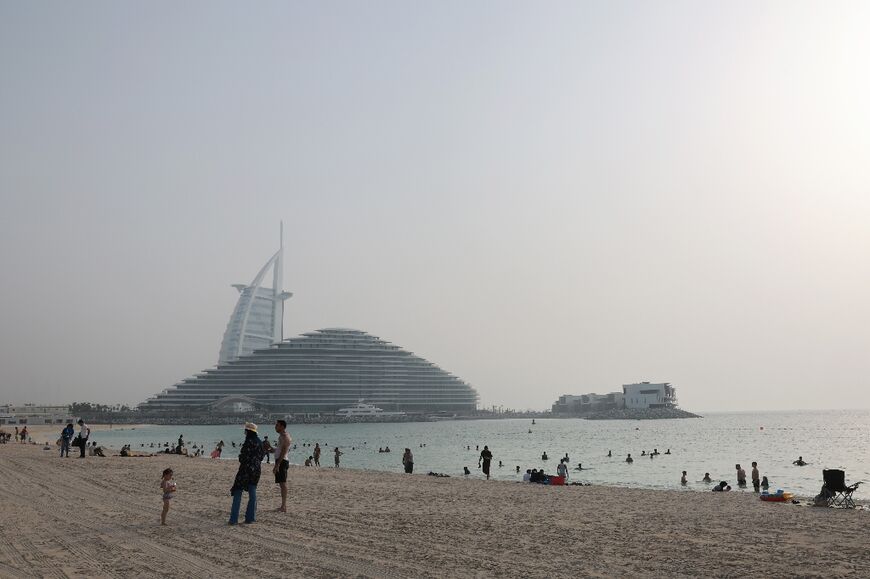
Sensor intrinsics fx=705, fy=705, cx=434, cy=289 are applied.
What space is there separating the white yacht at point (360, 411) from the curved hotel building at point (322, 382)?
251 cm

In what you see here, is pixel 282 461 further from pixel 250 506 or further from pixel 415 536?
pixel 415 536

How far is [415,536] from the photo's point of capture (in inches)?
425

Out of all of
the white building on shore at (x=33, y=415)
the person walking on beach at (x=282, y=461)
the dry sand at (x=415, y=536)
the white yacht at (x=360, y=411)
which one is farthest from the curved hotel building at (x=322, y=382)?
the person walking on beach at (x=282, y=461)

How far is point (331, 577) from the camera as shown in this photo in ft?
26.1

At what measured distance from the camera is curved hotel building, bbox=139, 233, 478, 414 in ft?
518

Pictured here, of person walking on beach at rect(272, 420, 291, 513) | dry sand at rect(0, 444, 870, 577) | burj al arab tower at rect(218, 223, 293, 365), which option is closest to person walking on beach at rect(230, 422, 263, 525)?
dry sand at rect(0, 444, 870, 577)

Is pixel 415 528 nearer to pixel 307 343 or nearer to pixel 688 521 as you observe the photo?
pixel 688 521

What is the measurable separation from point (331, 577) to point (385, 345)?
170 meters

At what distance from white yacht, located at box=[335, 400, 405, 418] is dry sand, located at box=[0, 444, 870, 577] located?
144 m

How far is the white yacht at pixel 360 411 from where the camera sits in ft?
525

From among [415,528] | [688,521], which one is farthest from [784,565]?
[415,528]

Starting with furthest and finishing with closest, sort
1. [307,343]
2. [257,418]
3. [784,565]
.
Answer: [307,343]
[257,418]
[784,565]

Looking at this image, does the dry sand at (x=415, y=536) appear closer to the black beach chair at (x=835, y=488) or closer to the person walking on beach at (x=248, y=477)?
the person walking on beach at (x=248, y=477)

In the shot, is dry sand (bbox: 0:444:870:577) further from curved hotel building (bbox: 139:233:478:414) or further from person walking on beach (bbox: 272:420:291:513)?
curved hotel building (bbox: 139:233:478:414)
